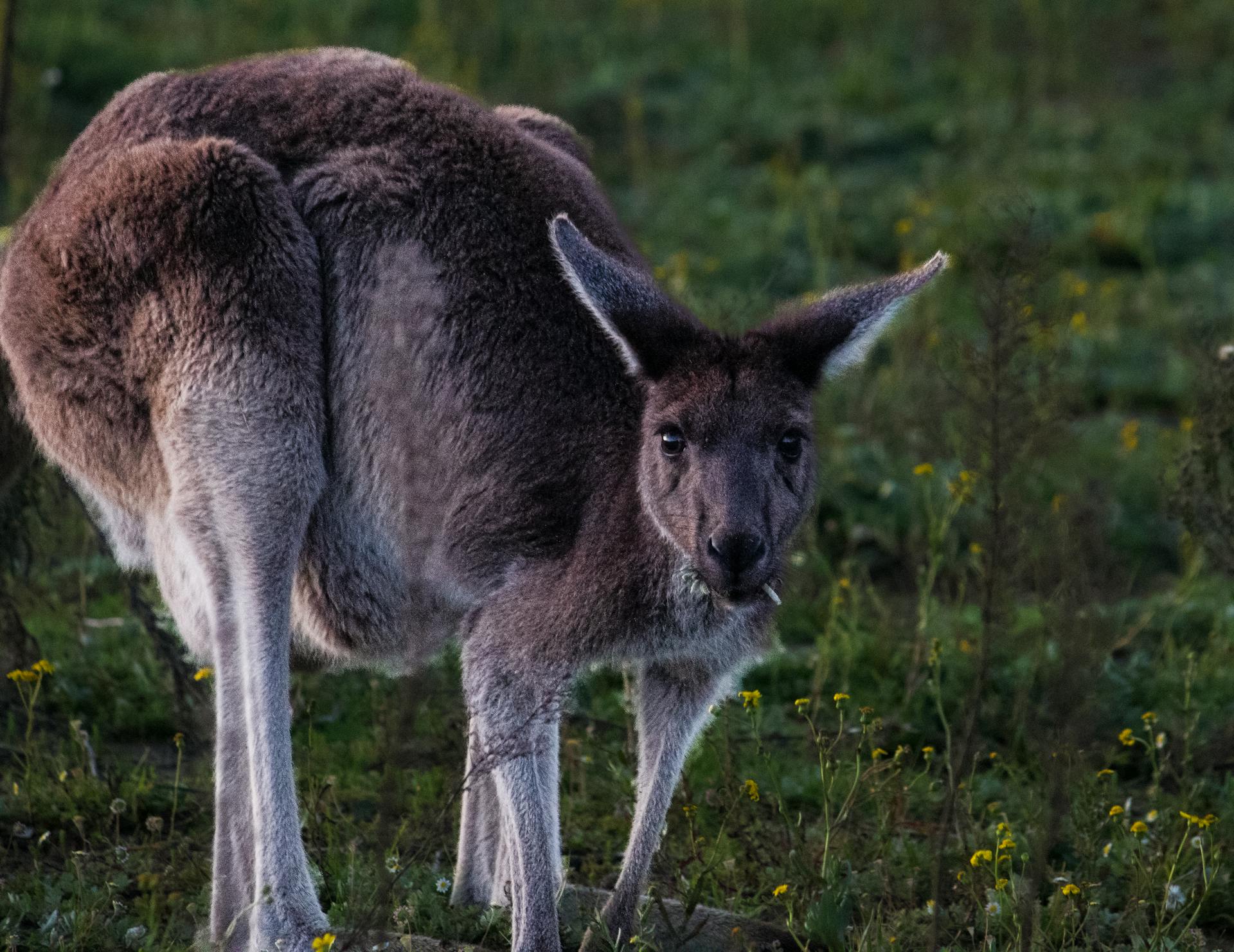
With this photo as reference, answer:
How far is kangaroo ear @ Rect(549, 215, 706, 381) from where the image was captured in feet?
12.6

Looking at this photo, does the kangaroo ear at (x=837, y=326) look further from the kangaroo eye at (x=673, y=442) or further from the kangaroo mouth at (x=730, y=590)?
the kangaroo mouth at (x=730, y=590)

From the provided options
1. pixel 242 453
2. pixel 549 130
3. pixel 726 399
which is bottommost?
pixel 242 453

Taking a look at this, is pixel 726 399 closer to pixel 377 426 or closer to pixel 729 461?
pixel 729 461

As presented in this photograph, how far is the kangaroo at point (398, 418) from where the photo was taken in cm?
386

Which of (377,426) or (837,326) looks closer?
(837,326)

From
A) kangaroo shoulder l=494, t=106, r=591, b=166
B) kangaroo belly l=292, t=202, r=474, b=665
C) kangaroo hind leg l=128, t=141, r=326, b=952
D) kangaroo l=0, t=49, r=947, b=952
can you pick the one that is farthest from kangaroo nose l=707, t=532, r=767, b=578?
kangaroo shoulder l=494, t=106, r=591, b=166

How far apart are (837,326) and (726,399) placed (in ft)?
1.09

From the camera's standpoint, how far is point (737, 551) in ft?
11.6

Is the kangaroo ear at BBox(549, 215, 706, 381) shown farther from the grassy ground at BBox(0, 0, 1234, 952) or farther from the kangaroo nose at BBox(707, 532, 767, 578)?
the grassy ground at BBox(0, 0, 1234, 952)

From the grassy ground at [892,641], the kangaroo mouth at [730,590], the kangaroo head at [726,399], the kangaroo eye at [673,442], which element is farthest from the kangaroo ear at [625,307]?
the grassy ground at [892,641]

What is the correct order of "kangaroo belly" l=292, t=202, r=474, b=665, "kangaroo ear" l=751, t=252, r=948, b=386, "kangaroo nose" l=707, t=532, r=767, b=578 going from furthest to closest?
1. "kangaroo belly" l=292, t=202, r=474, b=665
2. "kangaroo ear" l=751, t=252, r=948, b=386
3. "kangaroo nose" l=707, t=532, r=767, b=578

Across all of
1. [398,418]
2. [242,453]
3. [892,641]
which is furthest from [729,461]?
[892,641]

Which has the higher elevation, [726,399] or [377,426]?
[726,399]

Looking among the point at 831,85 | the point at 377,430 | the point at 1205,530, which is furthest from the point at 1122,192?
the point at 377,430
